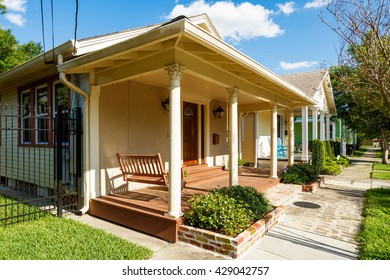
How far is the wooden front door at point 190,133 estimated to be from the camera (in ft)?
25.5

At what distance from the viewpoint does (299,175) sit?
7.95m

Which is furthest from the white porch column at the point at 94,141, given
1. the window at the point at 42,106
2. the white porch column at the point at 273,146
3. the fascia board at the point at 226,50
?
the white porch column at the point at 273,146

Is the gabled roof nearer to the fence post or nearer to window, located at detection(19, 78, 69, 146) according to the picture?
window, located at detection(19, 78, 69, 146)

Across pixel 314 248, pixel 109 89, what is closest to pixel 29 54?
pixel 109 89

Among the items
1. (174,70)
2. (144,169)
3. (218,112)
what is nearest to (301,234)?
(144,169)

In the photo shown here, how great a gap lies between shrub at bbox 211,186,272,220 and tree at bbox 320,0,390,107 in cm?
249

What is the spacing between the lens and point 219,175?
7.86 m

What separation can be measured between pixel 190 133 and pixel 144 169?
334 cm

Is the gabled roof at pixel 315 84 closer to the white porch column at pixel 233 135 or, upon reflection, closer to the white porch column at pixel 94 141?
the white porch column at pixel 233 135

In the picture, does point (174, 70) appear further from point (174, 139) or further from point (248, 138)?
point (248, 138)

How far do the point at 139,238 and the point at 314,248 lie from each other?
2641mm

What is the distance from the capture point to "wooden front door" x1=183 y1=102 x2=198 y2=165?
306 inches

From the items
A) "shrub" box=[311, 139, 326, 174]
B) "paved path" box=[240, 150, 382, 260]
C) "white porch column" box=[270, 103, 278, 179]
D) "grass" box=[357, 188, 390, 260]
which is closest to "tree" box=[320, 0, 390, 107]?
"grass" box=[357, 188, 390, 260]
